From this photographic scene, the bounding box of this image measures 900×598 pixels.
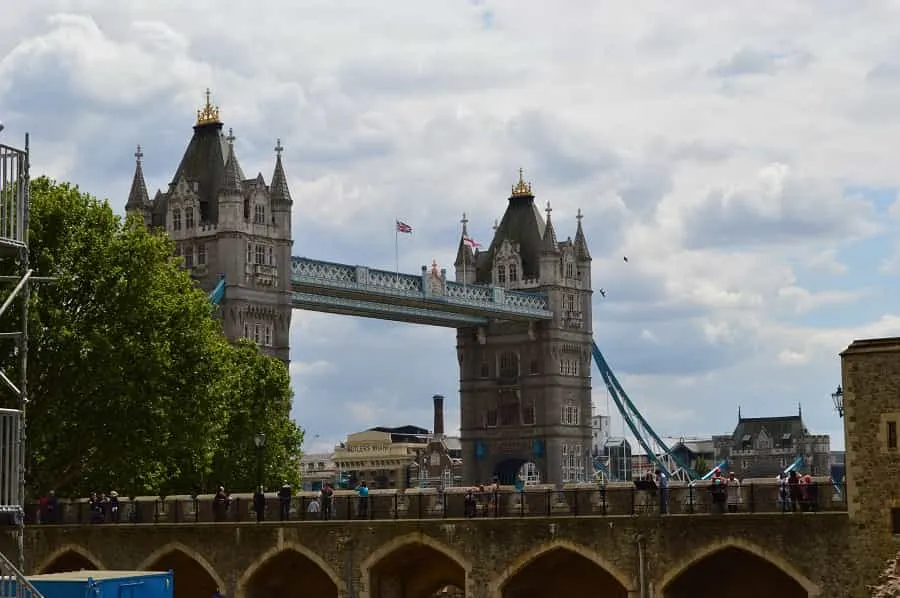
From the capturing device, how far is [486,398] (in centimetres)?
15338

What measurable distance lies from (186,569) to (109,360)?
7503 millimetres

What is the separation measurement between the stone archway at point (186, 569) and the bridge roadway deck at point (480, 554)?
0.14 feet

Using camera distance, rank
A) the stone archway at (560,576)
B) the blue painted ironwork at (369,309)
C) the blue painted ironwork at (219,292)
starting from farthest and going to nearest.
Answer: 1. the blue painted ironwork at (369,309)
2. the blue painted ironwork at (219,292)
3. the stone archway at (560,576)

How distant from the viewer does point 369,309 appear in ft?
401

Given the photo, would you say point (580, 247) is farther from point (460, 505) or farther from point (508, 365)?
point (460, 505)

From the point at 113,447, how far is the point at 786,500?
24487mm

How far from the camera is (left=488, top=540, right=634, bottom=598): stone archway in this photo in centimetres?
4519

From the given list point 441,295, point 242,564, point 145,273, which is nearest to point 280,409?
point 145,273

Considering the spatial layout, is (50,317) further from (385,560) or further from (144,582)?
(144,582)

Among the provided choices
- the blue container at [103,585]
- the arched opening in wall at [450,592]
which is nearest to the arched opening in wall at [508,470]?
the arched opening in wall at [450,592]

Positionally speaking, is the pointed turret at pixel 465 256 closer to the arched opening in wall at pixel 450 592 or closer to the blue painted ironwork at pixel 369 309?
the blue painted ironwork at pixel 369 309

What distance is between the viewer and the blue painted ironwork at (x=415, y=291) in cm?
11844

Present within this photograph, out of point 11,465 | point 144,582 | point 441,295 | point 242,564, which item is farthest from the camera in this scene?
point 441,295

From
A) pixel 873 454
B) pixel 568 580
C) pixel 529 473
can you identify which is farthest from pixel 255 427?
pixel 529 473
